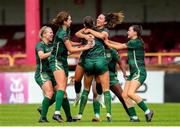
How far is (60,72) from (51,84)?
424mm

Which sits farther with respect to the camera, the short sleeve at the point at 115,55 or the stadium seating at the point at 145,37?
the stadium seating at the point at 145,37

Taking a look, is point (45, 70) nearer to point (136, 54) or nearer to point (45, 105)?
point (45, 105)

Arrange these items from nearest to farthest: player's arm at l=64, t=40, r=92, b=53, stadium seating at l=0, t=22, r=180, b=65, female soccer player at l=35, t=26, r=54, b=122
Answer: player's arm at l=64, t=40, r=92, b=53 → female soccer player at l=35, t=26, r=54, b=122 → stadium seating at l=0, t=22, r=180, b=65

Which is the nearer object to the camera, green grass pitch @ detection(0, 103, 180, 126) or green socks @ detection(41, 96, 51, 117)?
green grass pitch @ detection(0, 103, 180, 126)

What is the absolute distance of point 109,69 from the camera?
56.9 feet

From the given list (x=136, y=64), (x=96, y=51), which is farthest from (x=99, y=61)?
(x=136, y=64)

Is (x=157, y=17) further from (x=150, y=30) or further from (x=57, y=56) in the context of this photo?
(x=57, y=56)

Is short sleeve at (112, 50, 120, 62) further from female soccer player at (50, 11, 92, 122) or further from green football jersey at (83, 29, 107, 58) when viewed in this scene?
female soccer player at (50, 11, 92, 122)

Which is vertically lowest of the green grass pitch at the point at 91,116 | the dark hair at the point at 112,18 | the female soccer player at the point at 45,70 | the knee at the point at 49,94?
the green grass pitch at the point at 91,116

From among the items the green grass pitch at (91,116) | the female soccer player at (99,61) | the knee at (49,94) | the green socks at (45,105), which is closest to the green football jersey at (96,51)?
the female soccer player at (99,61)

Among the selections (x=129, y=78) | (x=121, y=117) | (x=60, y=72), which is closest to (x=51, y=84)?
(x=60, y=72)

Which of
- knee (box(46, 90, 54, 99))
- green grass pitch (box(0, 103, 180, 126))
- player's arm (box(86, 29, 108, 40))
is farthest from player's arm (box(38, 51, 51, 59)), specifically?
green grass pitch (box(0, 103, 180, 126))

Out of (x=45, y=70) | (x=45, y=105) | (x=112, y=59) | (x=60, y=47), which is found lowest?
(x=45, y=105)

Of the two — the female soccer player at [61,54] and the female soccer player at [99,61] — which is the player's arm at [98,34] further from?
the female soccer player at [61,54]
